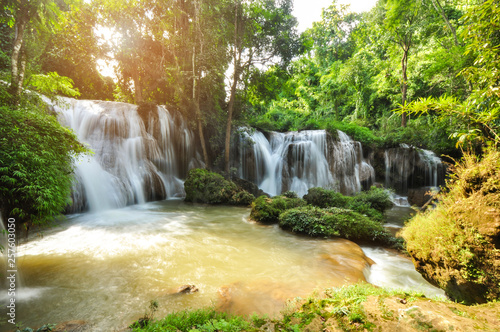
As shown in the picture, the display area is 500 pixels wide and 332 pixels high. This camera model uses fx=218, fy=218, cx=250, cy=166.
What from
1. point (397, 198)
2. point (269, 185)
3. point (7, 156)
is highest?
point (7, 156)

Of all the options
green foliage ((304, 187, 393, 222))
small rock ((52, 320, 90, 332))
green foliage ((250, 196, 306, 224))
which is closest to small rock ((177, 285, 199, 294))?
small rock ((52, 320, 90, 332))

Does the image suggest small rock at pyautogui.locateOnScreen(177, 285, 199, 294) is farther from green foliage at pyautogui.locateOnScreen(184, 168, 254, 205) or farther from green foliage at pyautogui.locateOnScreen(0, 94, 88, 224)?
green foliage at pyautogui.locateOnScreen(184, 168, 254, 205)

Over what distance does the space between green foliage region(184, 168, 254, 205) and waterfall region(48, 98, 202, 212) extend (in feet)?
7.01

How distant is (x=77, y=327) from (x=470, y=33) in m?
6.74

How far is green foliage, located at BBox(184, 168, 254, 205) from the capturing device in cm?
1186

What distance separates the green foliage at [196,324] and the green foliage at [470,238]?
9.25 feet

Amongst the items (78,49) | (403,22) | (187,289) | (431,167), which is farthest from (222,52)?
(431,167)

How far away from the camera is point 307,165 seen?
16.8 m

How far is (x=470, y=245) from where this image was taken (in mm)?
2693

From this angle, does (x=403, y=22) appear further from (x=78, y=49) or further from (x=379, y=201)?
(x=78, y=49)

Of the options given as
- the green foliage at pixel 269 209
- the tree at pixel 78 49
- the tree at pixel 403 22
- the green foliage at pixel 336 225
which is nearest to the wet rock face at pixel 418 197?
the tree at pixel 403 22

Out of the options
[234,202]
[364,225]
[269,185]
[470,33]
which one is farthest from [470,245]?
[269,185]

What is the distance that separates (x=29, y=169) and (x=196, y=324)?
356cm

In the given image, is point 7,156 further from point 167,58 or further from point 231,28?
point 167,58
